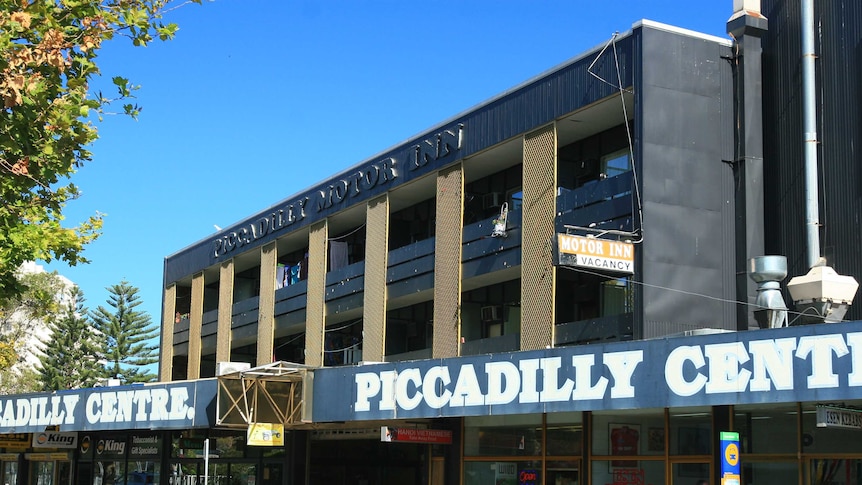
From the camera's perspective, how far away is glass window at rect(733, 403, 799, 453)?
17.8 metres

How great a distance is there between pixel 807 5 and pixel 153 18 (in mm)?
12496

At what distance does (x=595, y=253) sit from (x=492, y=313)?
7893 millimetres

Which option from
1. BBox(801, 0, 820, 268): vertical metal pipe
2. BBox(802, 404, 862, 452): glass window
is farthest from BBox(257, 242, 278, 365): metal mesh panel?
BBox(802, 404, 862, 452): glass window

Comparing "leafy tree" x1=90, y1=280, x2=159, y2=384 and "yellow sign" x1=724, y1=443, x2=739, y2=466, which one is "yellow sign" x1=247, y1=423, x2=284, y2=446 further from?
"leafy tree" x1=90, y1=280, x2=159, y2=384

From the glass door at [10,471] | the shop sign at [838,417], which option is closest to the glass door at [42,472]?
the glass door at [10,471]

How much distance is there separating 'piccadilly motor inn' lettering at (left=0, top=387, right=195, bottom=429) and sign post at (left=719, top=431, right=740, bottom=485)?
47.6ft

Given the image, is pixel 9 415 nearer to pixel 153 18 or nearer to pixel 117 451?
pixel 117 451

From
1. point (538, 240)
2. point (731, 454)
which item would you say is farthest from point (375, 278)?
point (731, 454)

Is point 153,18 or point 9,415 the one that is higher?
point 153,18

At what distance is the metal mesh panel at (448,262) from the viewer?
88.7ft

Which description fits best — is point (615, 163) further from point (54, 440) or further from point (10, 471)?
point (10, 471)

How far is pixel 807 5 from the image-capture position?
70.0 ft

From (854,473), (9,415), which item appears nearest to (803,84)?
(854,473)

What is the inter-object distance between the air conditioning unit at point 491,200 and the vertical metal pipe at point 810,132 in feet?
30.9
